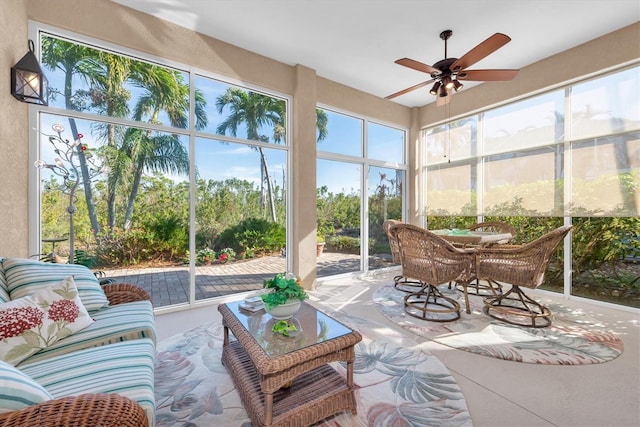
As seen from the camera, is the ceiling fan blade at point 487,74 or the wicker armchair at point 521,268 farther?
the ceiling fan blade at point 487,74

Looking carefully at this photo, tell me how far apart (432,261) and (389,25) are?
8.92ft

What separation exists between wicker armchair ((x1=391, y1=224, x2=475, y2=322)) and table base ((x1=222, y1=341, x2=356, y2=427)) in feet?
5.32

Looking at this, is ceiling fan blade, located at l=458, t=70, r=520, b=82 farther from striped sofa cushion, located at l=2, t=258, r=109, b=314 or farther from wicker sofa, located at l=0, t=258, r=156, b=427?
striped sofa cushion, located at l=2, t=258, r=109, b=314

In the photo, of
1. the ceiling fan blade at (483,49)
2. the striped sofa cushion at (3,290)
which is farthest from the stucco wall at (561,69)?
the striped sofa cushion at (3,290)

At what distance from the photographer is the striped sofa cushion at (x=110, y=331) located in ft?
4.70

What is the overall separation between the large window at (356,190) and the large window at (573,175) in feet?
4.15

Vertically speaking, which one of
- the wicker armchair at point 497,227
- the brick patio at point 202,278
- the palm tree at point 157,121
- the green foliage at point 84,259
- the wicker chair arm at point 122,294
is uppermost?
the palm tree at point 157,121

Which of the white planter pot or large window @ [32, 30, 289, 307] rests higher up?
large window @ [32, 30, 289, 307]

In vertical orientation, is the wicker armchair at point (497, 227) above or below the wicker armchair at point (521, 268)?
above

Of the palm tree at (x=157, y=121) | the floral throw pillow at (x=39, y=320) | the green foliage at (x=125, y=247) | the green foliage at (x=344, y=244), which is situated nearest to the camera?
the floral throw pillow at (x=39, y=320)

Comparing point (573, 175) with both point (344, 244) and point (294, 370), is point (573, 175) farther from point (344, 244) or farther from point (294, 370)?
point (294, 370)

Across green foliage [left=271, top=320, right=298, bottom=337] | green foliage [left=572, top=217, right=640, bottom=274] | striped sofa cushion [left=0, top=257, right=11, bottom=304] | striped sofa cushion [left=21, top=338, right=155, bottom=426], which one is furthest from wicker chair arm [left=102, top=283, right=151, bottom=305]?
green foliage [left=572, top=217, right=640, bottom=274]

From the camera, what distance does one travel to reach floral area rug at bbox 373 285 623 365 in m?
2.18

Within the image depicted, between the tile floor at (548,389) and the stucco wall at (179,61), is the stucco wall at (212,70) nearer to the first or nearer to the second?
the stucco wall at (179,61)
